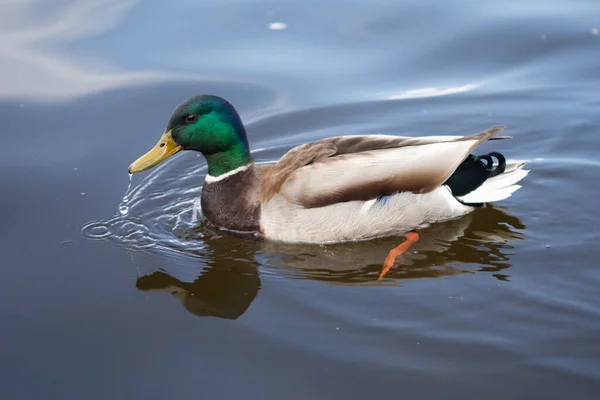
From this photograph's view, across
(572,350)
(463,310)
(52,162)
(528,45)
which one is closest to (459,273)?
(463,310)

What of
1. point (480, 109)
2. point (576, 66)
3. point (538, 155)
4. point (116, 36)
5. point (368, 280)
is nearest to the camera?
point (368, 280)

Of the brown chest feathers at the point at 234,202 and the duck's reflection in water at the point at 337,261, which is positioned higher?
the brown chest feathers at the point at 234,202

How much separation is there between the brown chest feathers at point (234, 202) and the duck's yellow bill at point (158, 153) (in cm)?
44

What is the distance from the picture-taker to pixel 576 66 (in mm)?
9055

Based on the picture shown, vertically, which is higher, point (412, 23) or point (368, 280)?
point (412, 23)

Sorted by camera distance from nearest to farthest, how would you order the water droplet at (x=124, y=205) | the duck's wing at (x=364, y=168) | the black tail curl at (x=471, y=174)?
the duck's wing at (x=364, y=168) < the black tail curl at (x=471, y=174) < the water droplet at (x=124, y=205)

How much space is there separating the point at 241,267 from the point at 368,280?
0.92 m

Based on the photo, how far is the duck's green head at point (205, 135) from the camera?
6.55 m

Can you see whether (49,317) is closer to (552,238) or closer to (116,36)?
(552,238)

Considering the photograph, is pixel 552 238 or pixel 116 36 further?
pixel 116 36

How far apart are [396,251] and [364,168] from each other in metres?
0.66

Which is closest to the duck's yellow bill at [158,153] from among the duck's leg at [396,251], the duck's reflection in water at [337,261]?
the duck's reflection in water at [337,261]

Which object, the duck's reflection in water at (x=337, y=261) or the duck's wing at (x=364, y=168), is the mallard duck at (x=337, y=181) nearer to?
the duck's wing at (x=364, y=168)

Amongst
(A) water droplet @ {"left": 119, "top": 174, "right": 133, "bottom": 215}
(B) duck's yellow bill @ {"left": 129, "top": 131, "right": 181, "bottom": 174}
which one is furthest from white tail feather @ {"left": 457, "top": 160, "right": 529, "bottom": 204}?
(A) water droplet @ {"left": 119, "top": 174, "right": 133, "bottom": 215}
